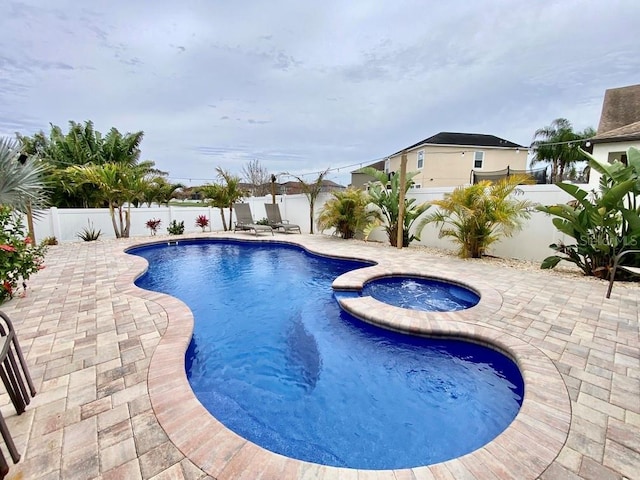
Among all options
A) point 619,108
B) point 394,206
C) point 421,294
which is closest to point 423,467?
point 421,294

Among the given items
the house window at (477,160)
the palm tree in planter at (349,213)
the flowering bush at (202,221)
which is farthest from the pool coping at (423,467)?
the house window at (477,160)

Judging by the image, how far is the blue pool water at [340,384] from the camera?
2650 mm

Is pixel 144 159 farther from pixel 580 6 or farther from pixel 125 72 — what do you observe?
pixel 580 6

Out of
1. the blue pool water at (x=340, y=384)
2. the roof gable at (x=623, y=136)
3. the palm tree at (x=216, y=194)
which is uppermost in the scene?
the roof gable at (x=623, y=136)

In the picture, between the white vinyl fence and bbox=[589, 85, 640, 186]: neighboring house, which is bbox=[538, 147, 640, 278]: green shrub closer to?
the white vinyl fence

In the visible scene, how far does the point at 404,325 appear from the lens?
14.4ft

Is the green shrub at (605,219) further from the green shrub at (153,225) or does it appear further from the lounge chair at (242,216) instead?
the green shrub at (153,225)

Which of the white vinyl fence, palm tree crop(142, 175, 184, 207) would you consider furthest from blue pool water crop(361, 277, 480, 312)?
palm tree crop(142, 175, 184, 207)

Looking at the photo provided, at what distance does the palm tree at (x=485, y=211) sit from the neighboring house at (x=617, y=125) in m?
6.16

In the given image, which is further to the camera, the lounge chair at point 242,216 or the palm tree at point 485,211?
the lounge chair at point 242,216

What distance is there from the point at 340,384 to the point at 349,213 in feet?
28.7

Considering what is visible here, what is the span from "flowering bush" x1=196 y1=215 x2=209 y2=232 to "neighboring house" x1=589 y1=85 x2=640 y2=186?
17.7 meters

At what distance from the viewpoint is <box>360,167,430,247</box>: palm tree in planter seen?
10312 mm

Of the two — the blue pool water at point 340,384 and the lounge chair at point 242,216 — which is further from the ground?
the lounge chair at point 242,216
